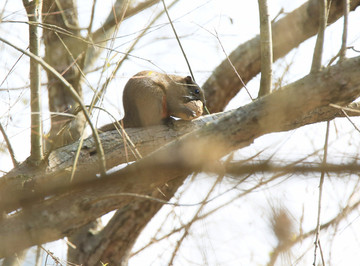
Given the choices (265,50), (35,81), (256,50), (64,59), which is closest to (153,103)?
(265,50)

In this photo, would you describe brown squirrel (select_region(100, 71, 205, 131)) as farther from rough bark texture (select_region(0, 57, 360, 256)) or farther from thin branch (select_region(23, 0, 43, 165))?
rough bark texture (select_region(0, 57, 360, 256))

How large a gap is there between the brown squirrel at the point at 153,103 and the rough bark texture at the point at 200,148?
7.03 ft

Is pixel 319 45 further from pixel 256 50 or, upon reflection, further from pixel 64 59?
pixel 64 59

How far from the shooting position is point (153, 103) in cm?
511

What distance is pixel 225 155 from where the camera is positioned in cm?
275

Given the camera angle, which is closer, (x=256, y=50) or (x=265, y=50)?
(x=265, y=50)

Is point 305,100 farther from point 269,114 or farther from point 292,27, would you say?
point 292,27

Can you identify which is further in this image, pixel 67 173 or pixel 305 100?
pixel 67 173

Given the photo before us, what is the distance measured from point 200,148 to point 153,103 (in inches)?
103

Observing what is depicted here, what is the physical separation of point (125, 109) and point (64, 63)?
5.82 ft

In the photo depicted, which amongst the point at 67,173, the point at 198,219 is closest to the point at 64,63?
the point at 67,173

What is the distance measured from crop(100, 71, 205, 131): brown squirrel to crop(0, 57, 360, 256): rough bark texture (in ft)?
7.03

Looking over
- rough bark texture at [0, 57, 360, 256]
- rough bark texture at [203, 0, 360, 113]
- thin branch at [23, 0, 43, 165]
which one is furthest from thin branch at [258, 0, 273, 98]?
rough bark texture at [203, 0, 360, 113]

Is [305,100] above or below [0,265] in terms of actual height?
above
